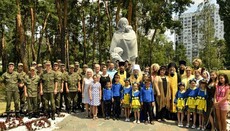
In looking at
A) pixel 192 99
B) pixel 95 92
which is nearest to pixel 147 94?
pixel 192 99

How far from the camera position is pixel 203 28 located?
33781mm

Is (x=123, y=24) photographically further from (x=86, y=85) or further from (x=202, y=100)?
(x=202, y=100)

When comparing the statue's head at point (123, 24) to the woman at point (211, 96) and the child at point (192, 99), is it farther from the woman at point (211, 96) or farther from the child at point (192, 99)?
the woman at point (211, 96)

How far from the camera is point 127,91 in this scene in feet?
29.5

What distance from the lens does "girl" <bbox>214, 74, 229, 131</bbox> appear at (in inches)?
302

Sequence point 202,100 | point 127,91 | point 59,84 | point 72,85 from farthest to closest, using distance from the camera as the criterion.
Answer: point 72,85 → point 59,84 → point 127,91 → point 202,100

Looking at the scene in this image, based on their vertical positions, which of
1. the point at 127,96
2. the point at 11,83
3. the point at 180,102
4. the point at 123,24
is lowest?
the point at 180,102

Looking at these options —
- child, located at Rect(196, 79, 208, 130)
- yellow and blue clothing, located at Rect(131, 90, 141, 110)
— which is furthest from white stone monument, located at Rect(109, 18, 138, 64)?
child, located at Rect(196, 79, 208, 130)

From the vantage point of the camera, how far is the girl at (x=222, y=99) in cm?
766

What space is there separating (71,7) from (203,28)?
1514 cm

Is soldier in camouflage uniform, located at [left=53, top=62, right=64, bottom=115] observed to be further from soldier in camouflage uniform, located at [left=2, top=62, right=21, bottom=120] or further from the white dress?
soldier in camouflage uniform, located at [left=2, top=62, right=21, bottom=120]

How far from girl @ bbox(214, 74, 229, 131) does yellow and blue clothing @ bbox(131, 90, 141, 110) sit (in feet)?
6.77

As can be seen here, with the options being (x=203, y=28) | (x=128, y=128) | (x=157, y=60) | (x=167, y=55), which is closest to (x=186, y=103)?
(x=128, y=128)

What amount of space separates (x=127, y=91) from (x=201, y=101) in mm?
2050
